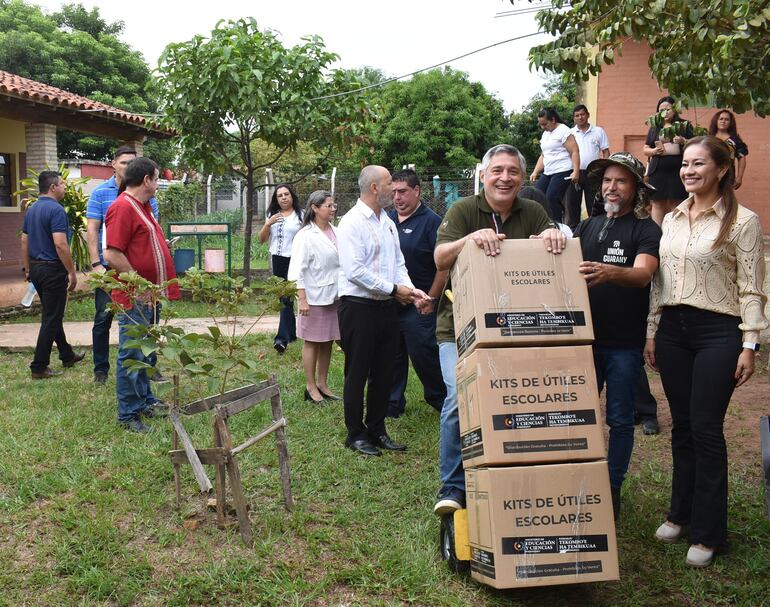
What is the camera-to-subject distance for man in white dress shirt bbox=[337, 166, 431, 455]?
5.39m

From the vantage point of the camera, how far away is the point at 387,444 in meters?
5.68

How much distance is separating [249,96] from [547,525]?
33.3 ft

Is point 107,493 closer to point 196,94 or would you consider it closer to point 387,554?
point 387,554

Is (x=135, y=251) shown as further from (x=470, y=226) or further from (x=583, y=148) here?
(x=583, y=148)

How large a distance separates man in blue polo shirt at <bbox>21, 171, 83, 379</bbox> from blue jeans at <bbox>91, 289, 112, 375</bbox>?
0.63 m

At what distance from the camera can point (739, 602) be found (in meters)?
3.72

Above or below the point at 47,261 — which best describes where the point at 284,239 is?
above

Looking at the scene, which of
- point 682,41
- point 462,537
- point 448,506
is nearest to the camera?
point 462,537

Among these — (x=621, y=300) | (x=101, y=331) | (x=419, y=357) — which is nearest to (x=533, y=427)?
(x=621, y=300)

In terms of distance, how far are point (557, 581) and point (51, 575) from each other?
228cm

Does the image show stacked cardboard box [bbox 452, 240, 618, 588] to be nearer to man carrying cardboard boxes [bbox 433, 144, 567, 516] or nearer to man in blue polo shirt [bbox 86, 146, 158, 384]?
man carrying cardboard boxes [bbox 433, 144, 567, 516]

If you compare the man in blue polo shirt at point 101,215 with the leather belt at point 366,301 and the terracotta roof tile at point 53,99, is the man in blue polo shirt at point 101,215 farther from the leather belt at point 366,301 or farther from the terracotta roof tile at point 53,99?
the terracotta roof tile at point 53,99

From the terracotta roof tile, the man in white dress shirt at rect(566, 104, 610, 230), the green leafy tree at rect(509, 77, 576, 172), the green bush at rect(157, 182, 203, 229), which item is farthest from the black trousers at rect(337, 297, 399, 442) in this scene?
the green leafy tree at rect(509, 77, 576, 172)

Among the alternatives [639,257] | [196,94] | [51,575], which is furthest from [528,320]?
[196,94]
